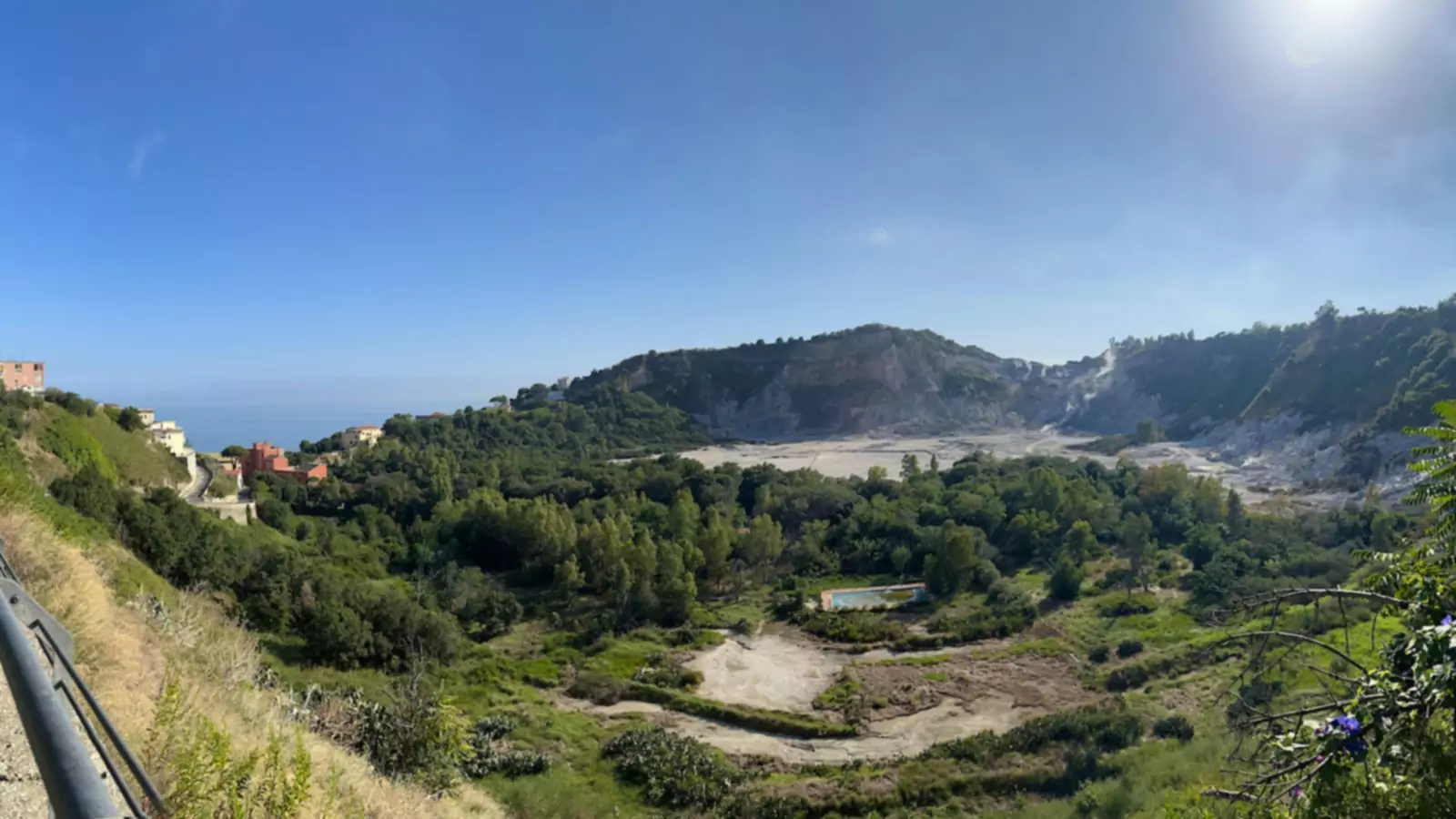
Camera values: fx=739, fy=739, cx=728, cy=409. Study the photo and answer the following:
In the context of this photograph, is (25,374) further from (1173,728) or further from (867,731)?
(1173,728)

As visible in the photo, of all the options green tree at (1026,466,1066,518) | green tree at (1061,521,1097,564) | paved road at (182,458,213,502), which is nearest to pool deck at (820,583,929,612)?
green tree at (1061,521,1097,564)

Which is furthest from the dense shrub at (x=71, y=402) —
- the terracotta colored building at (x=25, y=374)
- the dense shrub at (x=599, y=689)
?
the dense shrub at (x=599, y=689)

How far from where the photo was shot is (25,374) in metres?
41.8

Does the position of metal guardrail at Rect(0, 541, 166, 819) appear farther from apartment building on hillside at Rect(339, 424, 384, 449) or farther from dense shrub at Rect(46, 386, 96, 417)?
apartment building on hillside at Rect(339, 424, 384, 449)

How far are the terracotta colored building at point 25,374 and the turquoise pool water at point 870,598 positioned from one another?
43793mm

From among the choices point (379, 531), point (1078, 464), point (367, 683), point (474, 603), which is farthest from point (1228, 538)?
point (379, 531)

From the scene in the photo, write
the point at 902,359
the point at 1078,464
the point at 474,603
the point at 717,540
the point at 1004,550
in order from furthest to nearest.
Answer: the point at 902,359 → the point at 1078,464 → the point at 1004,550 → the point at 717,540 → the point at 474,603

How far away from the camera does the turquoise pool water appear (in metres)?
37.3

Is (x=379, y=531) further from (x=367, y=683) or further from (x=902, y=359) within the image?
(x=902, y=359)

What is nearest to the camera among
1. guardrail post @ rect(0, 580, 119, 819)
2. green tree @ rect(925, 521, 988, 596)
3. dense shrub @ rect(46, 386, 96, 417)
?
guardrail post @ rect(0, 580, 119, 819)

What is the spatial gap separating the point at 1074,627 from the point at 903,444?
6686 cm

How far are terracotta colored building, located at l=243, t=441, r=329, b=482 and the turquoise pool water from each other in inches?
1346

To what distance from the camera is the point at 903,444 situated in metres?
98.2

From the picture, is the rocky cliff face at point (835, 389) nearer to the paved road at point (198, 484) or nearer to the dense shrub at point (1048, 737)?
the paved road at point (198, 484)
